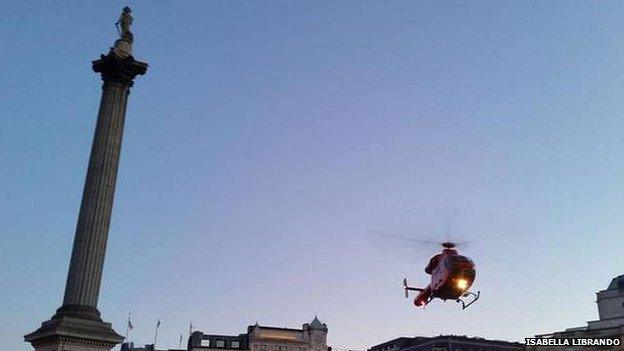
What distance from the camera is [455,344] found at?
342 feet

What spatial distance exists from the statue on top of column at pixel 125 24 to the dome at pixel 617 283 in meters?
77.8

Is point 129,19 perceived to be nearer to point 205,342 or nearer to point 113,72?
point 113,72

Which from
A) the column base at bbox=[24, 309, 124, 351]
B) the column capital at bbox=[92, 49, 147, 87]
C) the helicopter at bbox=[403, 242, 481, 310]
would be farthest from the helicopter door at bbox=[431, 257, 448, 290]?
the column capital at bbox=[92, 49, 147, 87]

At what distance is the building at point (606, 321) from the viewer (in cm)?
7312

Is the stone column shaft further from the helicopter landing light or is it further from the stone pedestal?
the helicopter landing light

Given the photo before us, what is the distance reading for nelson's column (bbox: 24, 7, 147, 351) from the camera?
35844 millimetres

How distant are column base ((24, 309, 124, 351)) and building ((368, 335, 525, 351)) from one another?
7741cm

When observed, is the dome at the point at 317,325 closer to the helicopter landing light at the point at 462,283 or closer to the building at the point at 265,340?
the building at the point at 265,340

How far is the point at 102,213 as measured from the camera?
40812mm

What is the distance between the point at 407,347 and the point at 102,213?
85.9 metres

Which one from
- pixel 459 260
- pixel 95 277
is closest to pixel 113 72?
pixel 95 277

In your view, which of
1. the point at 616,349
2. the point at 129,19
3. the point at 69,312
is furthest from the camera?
the point at 616,349

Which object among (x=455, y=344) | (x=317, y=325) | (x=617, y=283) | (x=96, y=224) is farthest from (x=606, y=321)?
(x=96, y=224)

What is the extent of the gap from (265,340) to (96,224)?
79772 millimetres
